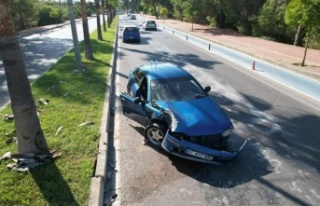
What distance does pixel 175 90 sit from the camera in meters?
7.39

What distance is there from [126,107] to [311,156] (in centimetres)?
483

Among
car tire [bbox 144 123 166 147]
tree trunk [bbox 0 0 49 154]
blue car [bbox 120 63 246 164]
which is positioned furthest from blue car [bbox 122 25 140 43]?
tree trunk [bbox 0 0 49 154]

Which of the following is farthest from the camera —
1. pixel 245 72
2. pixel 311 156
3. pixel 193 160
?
pixel 245 72

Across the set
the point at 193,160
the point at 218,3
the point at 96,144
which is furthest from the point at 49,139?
the point at 218,3

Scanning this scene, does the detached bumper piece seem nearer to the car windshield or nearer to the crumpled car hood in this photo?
the crumpled car hood

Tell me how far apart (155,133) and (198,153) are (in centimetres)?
136

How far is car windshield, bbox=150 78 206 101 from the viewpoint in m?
7.21

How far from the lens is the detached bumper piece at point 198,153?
5797 mm

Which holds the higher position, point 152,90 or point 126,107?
point 152,90

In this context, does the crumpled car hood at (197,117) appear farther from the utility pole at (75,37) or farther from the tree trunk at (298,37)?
the tree trunk at (298,37)

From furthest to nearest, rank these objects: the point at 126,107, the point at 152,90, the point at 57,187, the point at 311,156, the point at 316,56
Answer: the point at 316,56 → the point at 126,107 → the point at 152,90 → the point at 311,156 → the point at 57,187

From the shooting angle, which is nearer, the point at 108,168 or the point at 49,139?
the point at 108,168

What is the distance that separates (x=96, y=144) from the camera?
680cm

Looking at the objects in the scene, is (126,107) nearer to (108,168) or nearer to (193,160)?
(108,168)
